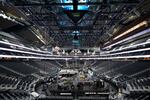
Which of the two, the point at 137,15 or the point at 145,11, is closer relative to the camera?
the point at 145,11

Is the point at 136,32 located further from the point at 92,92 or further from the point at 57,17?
the point at 92,92

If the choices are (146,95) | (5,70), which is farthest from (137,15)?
(5,70)

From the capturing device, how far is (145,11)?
10.8 m

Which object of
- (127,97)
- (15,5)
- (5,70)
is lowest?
(127,97)

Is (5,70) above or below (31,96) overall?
above

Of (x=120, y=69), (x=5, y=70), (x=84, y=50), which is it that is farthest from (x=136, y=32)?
(x=84, y=50)

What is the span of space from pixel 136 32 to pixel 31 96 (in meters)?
8.94

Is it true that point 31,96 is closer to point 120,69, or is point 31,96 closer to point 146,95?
point 146,95

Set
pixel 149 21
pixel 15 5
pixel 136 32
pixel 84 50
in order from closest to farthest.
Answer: pixel 149 21 < pixel 15 5 < pixel 136 32 < pixel 84 50

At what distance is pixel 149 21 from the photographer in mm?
10383

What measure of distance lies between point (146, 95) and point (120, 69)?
5.96m

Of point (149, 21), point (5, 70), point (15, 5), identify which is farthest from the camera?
point (15, 5)

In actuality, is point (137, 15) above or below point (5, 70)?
above

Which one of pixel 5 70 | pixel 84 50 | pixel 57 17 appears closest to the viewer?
pixel 5 70
